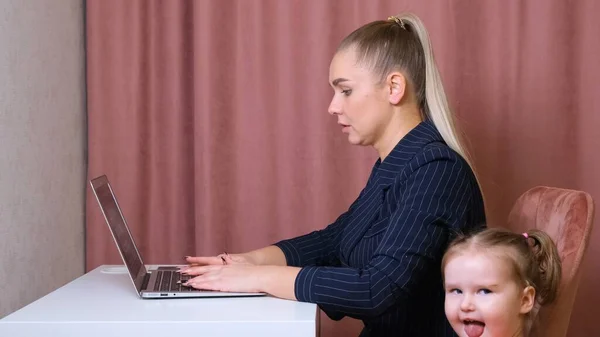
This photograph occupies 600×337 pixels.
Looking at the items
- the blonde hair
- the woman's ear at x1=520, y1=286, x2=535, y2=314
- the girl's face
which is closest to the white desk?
the girl's face

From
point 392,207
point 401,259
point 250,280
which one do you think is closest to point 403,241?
point 401,259

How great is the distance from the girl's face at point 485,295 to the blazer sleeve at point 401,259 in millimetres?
51

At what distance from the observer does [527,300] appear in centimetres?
129

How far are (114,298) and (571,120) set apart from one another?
55.4 inches

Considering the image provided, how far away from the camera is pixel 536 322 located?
1.29 m

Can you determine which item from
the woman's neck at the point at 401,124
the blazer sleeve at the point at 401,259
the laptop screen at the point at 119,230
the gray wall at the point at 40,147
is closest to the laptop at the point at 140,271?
the laptop screen at the point at 119,230

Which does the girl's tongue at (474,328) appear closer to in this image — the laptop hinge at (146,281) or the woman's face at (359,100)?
the woman's face at (359,100)

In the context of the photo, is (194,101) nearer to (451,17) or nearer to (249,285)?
(451,17)

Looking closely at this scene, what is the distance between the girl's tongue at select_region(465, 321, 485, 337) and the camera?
1270 mm

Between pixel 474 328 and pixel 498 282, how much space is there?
9cm

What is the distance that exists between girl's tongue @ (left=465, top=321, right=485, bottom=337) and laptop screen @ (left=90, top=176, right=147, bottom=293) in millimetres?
609

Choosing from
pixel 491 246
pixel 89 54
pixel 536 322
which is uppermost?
pixel 89 54

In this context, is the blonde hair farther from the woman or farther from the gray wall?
the gray wall

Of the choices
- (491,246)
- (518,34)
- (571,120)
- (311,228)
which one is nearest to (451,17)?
(518,34)
